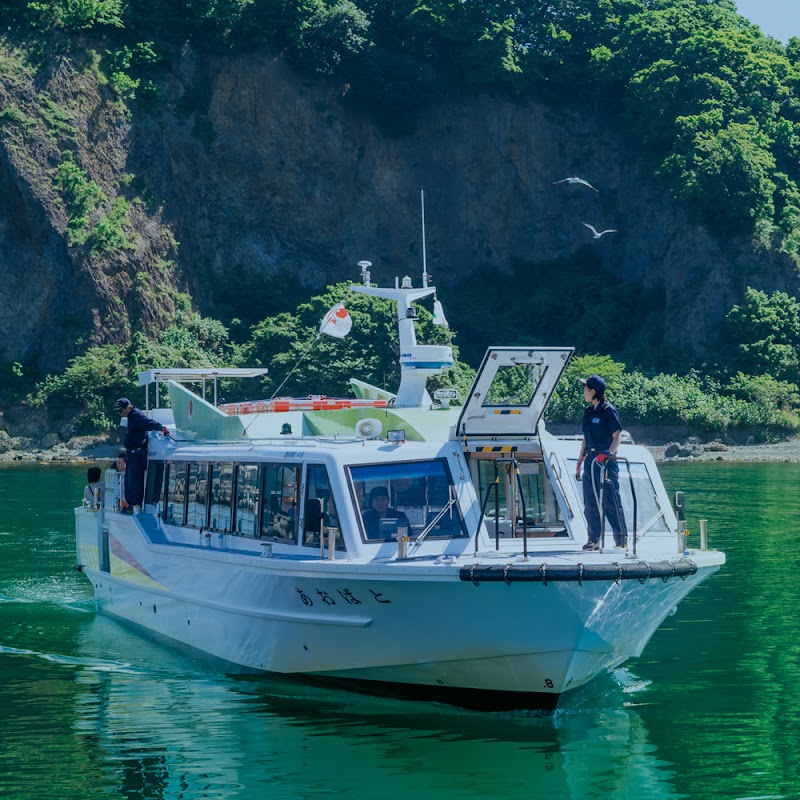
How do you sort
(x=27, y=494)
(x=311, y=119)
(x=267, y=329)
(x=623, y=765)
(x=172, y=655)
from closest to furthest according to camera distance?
(x=623, y=765) → (x=172, y=655) → (x=27, y=494) → (x=267, y=329) → (x=311, y=119)

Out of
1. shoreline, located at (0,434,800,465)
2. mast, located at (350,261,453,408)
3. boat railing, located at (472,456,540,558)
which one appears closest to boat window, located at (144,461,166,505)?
mast, located at (350,261,453,408)

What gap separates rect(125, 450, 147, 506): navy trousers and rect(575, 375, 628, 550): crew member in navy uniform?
7.09 m

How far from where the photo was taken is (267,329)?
7288 cm

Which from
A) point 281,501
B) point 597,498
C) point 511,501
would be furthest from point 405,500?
point 597,498

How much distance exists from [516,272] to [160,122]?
24084mm

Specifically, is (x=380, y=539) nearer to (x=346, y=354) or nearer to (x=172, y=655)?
(x=172, y=655)

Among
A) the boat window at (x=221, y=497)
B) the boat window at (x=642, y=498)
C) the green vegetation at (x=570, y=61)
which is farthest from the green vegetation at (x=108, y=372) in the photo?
the boat window at (x=642, y=498)

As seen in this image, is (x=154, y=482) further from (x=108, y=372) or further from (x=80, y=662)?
(x=108, y=372)

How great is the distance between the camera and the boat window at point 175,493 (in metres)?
17.6

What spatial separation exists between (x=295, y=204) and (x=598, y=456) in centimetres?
6910

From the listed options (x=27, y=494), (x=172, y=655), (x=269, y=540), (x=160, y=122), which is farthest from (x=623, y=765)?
(x=160, y=122)

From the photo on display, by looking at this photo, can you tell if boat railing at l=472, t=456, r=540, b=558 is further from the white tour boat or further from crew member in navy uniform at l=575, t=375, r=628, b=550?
crew member in navy uniform at l=575, t=375, r=628, b=550

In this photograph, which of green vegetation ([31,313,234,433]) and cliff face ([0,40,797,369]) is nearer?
green vegetation ([31,313,234,433])

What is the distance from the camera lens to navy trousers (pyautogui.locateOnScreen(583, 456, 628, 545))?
14078mm
